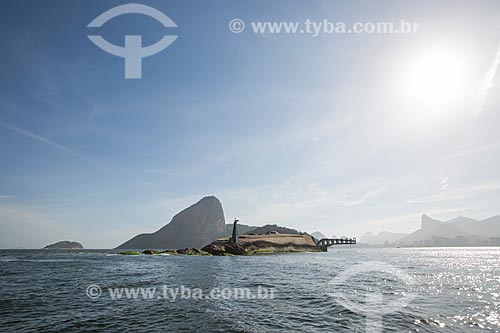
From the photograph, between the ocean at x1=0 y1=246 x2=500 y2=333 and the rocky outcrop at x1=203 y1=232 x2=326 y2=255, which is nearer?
the ocean at x1=0 y1=246 x2=500 y2=333

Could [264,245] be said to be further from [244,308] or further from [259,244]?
[244,308]

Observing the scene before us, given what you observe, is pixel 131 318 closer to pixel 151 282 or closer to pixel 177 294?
pixel 177 294

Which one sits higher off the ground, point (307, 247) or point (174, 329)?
point (174, 329)

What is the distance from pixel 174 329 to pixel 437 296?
2167cm

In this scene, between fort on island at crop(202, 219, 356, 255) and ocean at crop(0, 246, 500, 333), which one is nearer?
ocean at crop(0, 246, 500, 333)

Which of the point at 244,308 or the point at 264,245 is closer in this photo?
the point at 244,308

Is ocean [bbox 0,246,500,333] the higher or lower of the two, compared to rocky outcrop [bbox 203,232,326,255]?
higher

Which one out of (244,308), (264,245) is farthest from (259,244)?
(244,308)

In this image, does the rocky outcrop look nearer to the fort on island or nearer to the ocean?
the fort on island

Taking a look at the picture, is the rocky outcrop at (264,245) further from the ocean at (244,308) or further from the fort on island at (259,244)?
the ocean at (244,308)

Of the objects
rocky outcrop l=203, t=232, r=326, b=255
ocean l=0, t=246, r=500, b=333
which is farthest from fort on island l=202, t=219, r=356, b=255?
ocean l=0, t=246, r=500, b=333

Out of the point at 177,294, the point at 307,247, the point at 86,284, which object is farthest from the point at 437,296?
the point at 307,247

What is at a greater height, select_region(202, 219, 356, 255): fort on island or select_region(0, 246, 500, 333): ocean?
select_region(0, 246, 500, 333): ocean

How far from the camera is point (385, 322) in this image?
50.6ft
